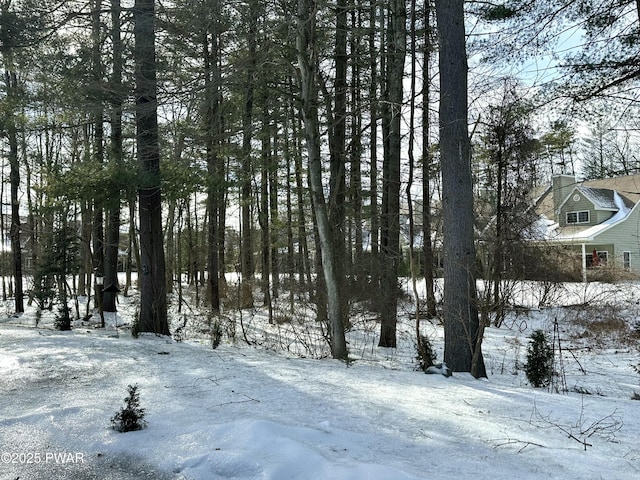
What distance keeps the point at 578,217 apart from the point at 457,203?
2338cm

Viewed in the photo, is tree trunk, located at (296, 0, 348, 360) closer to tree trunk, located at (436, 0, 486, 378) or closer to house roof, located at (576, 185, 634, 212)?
tree trunk, located at (436, 0, 486, 378)

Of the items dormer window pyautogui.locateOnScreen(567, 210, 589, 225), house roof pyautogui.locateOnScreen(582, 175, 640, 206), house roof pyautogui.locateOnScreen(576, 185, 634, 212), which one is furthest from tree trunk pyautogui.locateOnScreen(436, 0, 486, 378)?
house roof pyautogui.locateOnScreen(582, 175, 640, 206)

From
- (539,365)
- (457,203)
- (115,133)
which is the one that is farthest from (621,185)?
(115,133)

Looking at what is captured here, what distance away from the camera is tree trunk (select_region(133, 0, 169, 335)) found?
8.44 meters

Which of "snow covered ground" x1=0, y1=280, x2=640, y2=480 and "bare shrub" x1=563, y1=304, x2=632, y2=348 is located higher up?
"snow covered ground" x1=0, y1=280, x2=640, y2=480

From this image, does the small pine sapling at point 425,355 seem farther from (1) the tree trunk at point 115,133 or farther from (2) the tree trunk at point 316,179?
(1) the tree trunk at point 115,133

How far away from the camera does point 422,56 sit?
10891mm

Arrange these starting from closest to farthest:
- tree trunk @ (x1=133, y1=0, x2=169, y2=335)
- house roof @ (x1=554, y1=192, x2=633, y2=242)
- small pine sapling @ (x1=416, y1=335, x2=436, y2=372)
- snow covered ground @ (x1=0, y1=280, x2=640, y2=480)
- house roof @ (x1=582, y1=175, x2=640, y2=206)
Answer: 1. snow covered ground @ (x1=0, y1=280, x2=640, y2=480)
2. small pine sapling @ (x1=416, y1=335, x2=436, y2=372)
3. tree trunk @ (x1=133, y1=0, x2=169, y2=335)
4. house roof @ (x1=554, y1=192, x2=633, y2=242)
5. house roof @ (x1=582, y1=175, x2=640, y2=206)

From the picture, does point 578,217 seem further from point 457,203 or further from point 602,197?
point 457,203

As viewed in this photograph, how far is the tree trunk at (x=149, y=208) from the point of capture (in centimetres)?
844

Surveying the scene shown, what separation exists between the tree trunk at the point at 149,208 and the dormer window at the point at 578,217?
23.8m

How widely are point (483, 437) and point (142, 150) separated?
7.99 m

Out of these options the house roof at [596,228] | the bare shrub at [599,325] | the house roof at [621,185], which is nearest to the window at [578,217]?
the house roof at [596,228]

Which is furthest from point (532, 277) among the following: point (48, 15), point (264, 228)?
point (48, 15)
